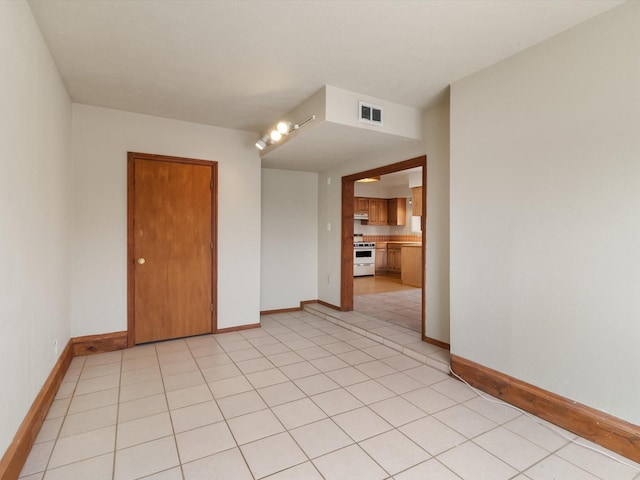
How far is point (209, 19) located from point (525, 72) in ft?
7.22

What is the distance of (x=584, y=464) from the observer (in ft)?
5.91

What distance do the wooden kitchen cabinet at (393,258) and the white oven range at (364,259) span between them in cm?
67

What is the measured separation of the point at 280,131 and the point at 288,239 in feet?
7.04

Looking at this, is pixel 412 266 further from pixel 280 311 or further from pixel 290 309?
pixel 280 311

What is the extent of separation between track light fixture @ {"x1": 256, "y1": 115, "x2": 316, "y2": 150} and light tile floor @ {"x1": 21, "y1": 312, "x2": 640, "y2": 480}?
235 centimetres

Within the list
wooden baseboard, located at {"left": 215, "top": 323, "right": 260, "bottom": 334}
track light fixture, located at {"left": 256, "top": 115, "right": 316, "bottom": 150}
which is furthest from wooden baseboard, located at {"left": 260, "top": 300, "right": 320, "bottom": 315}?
track light fixture, located at {"left": 256, "top": 115, "right": 316, "bottom": 150}

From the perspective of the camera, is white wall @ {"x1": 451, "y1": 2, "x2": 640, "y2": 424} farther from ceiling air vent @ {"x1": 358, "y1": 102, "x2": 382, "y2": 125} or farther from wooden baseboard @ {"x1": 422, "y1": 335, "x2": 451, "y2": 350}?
ceiling air vent @ {"x1": 358, "y1": 102, "x2": 382, "y2": 125}

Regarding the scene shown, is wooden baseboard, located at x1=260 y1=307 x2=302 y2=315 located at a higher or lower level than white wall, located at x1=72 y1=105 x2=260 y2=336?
lower

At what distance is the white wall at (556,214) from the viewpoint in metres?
1.91

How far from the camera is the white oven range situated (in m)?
8.77

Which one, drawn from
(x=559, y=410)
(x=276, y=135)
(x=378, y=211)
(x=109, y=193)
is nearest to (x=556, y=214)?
(x=559, y=410)

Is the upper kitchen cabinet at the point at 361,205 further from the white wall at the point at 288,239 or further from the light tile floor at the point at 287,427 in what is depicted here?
the light tile floor at the point at 287,427

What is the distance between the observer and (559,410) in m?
2.16

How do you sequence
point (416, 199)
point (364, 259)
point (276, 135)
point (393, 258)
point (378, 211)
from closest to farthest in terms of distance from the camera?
1. point (276, 135)
2. point (416, 199)
3. point (364, 259)
4. point (393, 258)
5. point (378, 211)
